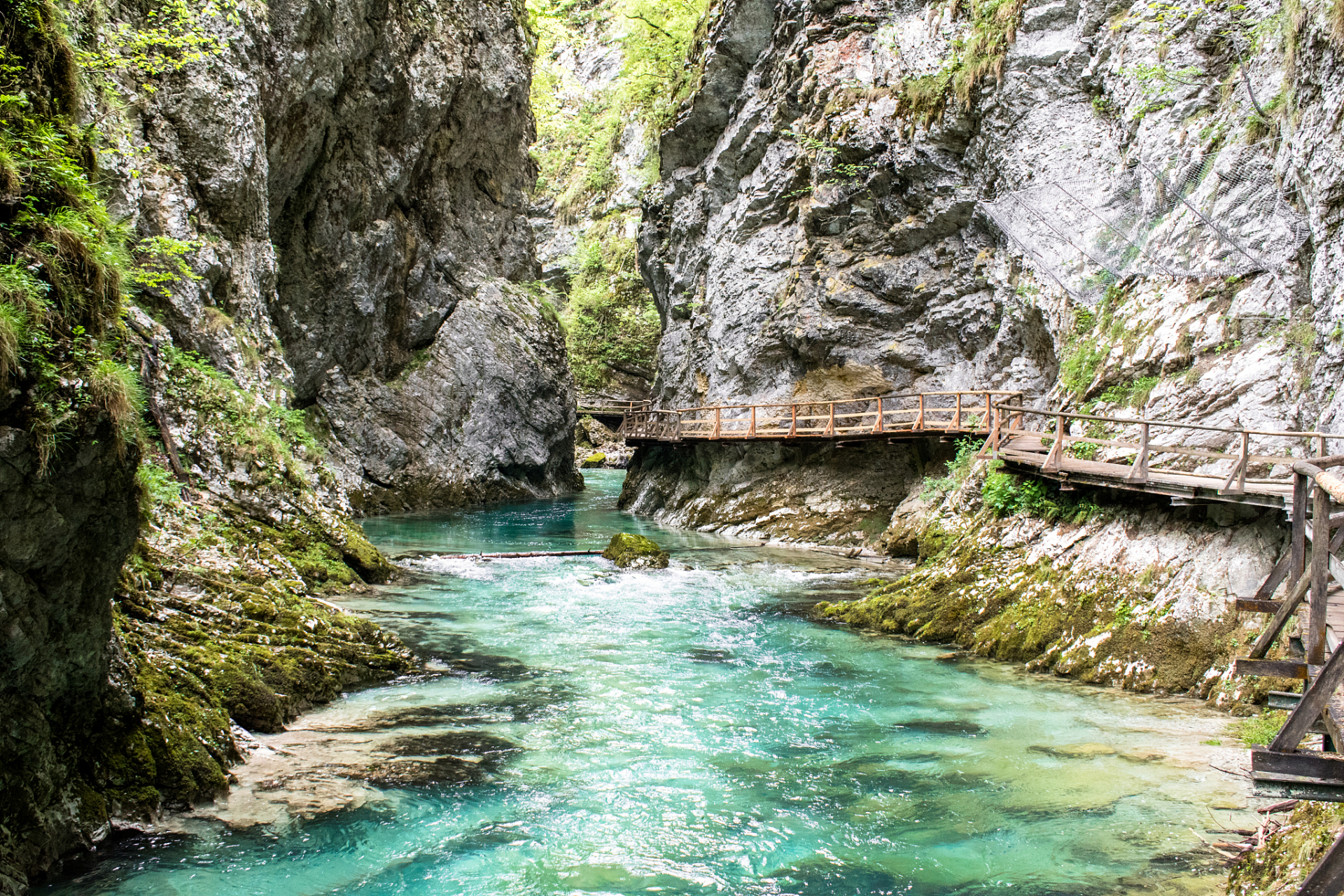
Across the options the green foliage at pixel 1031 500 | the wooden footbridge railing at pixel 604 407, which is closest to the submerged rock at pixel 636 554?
the green foliage at pixel 1031 500

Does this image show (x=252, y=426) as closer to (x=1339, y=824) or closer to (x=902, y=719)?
(x=902, y=719)

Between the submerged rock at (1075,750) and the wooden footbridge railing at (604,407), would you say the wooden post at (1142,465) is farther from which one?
the wooden footbridge railing at (604,407)

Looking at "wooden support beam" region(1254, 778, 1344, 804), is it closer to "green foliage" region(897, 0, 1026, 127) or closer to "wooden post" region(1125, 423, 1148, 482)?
"wooden post" region(1125, 423, 1148, 482)

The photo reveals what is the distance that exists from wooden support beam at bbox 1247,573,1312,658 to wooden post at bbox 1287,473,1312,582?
9.9 inches

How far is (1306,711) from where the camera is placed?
144 inches

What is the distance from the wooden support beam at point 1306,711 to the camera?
3.60 m

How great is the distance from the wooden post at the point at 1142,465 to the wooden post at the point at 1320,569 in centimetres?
469

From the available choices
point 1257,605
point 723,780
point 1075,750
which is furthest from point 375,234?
point 1257,605

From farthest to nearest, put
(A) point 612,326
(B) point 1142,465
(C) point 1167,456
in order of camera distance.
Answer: (A) point 612,326 → (C) point 1167,456 → (B) point 1142,465

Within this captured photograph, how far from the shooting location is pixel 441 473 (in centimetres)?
2634

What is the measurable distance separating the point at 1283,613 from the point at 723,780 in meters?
3.64

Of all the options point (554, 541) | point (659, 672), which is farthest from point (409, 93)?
point (659, 672)

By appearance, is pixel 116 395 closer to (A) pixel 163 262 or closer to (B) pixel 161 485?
(B) pixel 161 485

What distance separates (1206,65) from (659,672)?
12518 millimetres
